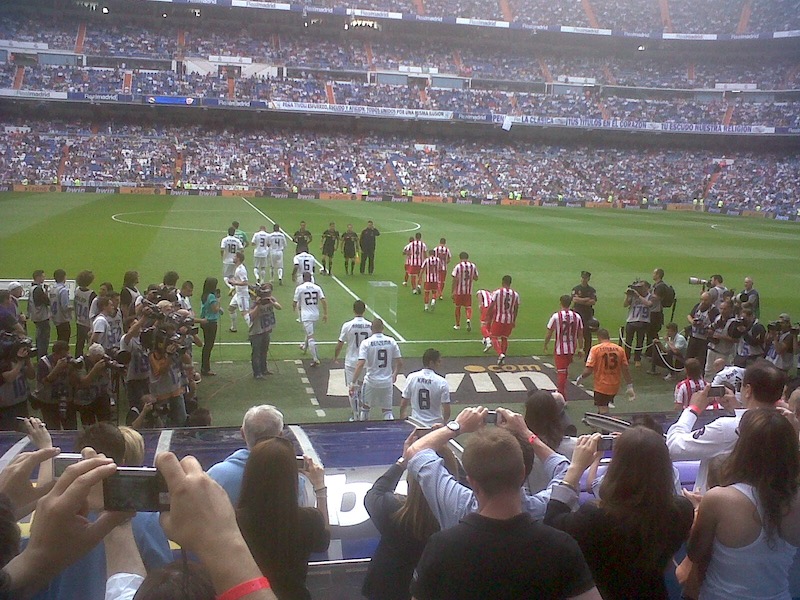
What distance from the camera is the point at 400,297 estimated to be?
20.1 metres

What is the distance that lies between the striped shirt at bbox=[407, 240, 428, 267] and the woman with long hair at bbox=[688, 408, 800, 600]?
53.2 feet

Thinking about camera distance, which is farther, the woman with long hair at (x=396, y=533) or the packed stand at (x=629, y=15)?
the packed stand at (x=629, y=15)

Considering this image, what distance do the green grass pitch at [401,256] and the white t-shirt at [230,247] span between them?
4.34 ft

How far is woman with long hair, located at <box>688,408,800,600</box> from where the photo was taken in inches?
131

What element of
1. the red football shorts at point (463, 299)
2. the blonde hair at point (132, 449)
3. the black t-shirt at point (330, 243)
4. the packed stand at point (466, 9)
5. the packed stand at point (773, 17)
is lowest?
the red football shorts at point (463, 299)

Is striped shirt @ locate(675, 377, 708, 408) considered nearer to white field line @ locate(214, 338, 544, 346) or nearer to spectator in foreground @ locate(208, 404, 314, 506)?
spectator in foreground @ locate(208, 404, 314, 506)

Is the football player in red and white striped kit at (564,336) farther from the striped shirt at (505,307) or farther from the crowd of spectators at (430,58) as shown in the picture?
the crowd of spectators at (430,58)

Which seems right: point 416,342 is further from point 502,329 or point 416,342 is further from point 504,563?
point 504,563

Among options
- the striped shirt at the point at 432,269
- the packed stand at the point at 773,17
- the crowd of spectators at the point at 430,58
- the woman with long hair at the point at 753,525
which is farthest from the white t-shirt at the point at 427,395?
the packed stand at the point at 773,17

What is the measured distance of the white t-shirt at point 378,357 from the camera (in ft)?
33.2

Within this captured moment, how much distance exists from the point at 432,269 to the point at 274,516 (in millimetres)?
15192

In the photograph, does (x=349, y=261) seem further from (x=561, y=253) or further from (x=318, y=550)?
(x=318, y=550)

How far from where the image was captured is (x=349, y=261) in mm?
24188

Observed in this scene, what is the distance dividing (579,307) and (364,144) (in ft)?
159
